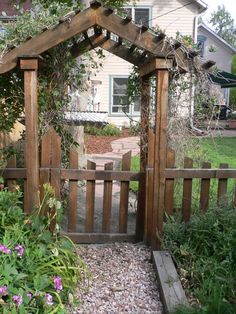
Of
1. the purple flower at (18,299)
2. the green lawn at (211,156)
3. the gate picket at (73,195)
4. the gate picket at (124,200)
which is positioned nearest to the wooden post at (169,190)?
the gate picket at (124,200)

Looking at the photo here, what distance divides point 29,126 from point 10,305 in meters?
1.82

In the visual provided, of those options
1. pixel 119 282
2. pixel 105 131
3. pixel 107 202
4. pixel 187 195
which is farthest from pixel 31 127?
pixel 105 131

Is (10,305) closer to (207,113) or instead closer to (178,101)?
(178,101)

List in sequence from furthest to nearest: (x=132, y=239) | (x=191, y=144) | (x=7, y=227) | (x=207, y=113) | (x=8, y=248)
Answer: (x=207, y=113) → (x=191, y=144) → (x=132, y=239) → (x=7, y=227) → (x=8, y=248)

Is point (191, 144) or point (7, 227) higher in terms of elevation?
point (191, 144)

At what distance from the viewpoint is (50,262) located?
307 centimetres

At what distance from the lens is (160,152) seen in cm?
396

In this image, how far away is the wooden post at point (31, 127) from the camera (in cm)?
377

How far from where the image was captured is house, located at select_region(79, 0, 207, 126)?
1667 cm

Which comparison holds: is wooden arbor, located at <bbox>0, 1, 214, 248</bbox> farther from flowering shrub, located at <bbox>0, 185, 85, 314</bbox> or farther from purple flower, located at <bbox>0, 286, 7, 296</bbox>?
purple flower, located at <bbox>0, 286, 7, 296</bbox>

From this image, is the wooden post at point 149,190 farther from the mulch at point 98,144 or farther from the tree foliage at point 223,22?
the tree foliage at point 223,22

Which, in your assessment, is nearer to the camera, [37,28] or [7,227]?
[7,227]

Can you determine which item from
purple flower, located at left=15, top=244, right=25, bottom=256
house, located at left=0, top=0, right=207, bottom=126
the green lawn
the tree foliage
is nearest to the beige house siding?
house, located at left=0, top=0, right=207, bottom=126

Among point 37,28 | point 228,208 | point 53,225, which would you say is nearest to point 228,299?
point 228,208
